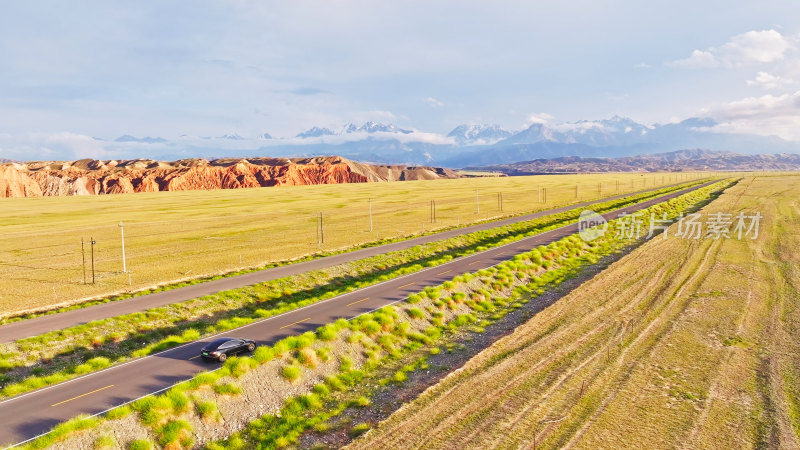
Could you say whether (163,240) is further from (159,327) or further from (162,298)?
(159,327)

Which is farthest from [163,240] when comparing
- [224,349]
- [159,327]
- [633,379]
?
[633,379]

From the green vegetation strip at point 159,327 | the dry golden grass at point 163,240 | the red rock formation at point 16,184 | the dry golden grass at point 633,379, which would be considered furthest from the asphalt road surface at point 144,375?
the red rock formation at point 16,184

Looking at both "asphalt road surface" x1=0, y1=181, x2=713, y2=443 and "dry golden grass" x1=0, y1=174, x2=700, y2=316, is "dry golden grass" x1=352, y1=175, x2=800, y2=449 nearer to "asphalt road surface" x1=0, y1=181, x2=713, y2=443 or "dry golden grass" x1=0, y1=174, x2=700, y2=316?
"asphalt road surface" x1=0, y1=181, x2=713, y2=443

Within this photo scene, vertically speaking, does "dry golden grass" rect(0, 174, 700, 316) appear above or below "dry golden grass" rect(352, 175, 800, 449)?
above

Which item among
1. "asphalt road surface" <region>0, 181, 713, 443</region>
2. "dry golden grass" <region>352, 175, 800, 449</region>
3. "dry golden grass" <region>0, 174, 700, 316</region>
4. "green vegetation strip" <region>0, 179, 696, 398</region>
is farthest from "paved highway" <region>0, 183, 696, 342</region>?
"dry golden grass" <region>352, 175, 800, 449</region>

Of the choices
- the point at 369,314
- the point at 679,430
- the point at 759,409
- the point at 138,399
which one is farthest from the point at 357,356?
the point at 759,409
